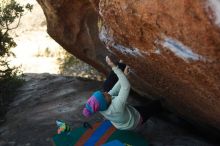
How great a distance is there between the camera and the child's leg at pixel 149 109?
821cm

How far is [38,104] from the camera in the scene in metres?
12.3

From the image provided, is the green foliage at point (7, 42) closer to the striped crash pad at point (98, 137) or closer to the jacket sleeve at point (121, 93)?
the striped crash pad at point (98, 137)

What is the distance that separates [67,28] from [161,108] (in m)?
4.53

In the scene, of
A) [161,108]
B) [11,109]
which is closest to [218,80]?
[161,108]

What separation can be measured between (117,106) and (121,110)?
0.12 m

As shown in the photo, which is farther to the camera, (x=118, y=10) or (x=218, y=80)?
(x=118, y=10)

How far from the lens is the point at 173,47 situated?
18.3 ft

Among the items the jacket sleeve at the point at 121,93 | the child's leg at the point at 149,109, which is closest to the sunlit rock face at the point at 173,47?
the child's leg at the point at 149,109

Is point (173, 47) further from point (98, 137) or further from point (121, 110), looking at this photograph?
point (98, 137)

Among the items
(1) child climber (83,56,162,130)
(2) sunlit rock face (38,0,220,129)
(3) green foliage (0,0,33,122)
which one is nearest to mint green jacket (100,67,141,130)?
(1) child climber (83,56,162,130)

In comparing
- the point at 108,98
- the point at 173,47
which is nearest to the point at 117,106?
the point at 108,98

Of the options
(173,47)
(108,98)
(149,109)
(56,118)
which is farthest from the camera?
(56,118)

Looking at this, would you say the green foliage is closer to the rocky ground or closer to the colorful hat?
the rocky ground

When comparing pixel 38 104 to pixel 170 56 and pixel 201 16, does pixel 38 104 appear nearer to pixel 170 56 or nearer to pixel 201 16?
pixel 170 56
